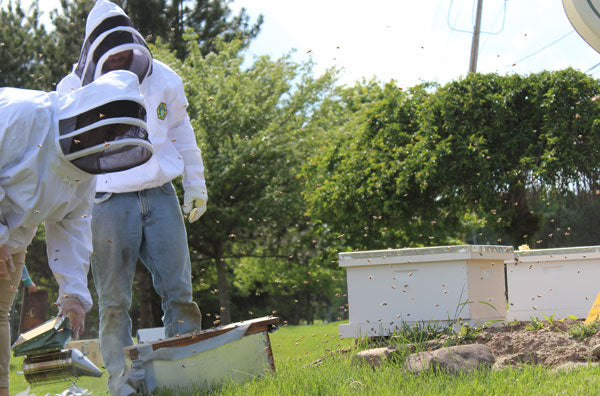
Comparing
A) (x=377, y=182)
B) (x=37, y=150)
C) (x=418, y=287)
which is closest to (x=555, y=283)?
(x=418, y=287)

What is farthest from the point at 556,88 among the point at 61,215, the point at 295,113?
the point at 61,215

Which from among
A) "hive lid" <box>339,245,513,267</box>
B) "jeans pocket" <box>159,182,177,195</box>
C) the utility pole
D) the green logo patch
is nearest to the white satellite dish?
"hive lid" <box>339,245,513,267</box>

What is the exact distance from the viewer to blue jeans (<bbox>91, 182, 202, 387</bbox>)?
340 centimetres

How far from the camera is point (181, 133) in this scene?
3787 mm

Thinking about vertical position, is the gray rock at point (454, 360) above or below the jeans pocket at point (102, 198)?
below

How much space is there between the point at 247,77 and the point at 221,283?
4684 mm

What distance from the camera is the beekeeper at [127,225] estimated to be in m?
3.35

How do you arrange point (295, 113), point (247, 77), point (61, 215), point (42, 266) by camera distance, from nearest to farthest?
point (61, 215) → point (247, 77) → point (295, 113) → point (42, 266)

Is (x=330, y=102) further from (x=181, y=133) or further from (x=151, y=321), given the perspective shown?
(x=181, y=133)

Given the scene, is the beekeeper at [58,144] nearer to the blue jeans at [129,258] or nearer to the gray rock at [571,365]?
the blue jeans at [129,258]

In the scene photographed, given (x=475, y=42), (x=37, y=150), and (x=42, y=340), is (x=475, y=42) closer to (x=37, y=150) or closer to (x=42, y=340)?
(x=42, y=340)

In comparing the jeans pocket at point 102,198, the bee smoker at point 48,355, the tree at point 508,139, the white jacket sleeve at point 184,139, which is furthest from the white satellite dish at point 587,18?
the tree at point 508,139

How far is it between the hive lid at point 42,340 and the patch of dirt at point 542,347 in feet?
8.44

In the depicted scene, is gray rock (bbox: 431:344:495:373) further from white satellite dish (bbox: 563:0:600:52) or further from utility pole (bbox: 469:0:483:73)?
utility pole (bbox: 469:0:483:73)
